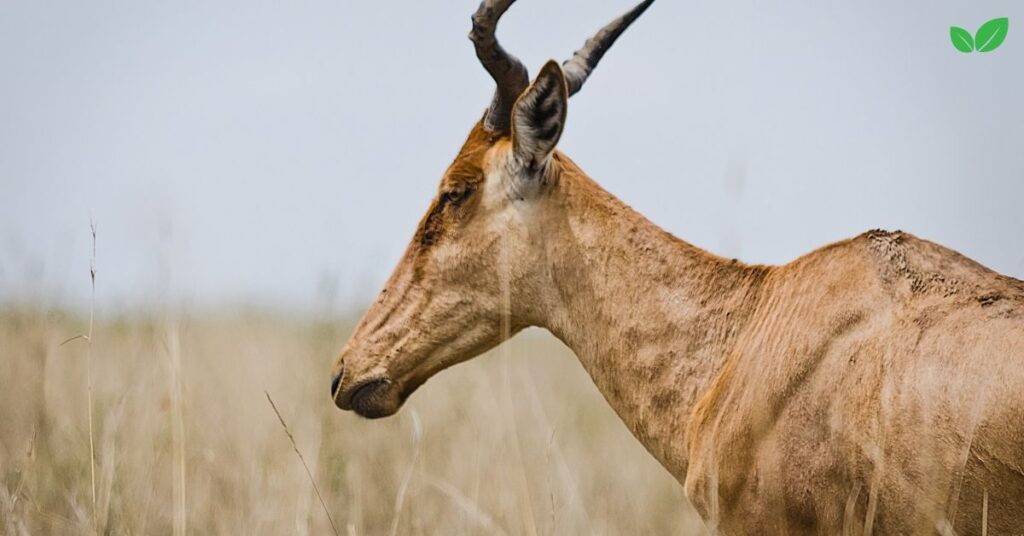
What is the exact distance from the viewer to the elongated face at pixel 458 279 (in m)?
5.22

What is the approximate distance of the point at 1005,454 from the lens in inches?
149

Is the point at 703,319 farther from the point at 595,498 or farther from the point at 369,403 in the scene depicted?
the point at 595,498

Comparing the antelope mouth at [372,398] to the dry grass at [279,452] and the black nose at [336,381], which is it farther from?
the dry grass at [279,452]

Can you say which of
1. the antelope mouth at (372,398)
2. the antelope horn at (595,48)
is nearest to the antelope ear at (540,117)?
the antelope horn at (595,48)

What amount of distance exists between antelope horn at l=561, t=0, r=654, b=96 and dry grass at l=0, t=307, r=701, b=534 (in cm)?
134

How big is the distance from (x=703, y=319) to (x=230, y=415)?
4901 millimetres

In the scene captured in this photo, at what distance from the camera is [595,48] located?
18.5ft

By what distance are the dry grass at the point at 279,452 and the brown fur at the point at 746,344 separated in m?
0.45

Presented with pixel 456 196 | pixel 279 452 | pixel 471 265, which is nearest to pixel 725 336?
pixel 471 265

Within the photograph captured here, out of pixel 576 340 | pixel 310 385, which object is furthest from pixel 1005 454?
pixel 310 385

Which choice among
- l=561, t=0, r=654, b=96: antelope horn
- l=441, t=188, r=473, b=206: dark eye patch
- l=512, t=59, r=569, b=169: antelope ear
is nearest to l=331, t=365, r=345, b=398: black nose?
l=441, t=188, r=473, b=206: dark eye patch

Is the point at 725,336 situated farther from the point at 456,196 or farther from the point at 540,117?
the point at 456,196

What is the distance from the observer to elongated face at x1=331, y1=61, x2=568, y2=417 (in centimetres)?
522

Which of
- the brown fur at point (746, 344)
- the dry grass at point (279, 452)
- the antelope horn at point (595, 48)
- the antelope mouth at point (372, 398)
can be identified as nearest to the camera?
the brown fur at point (746, 344)
